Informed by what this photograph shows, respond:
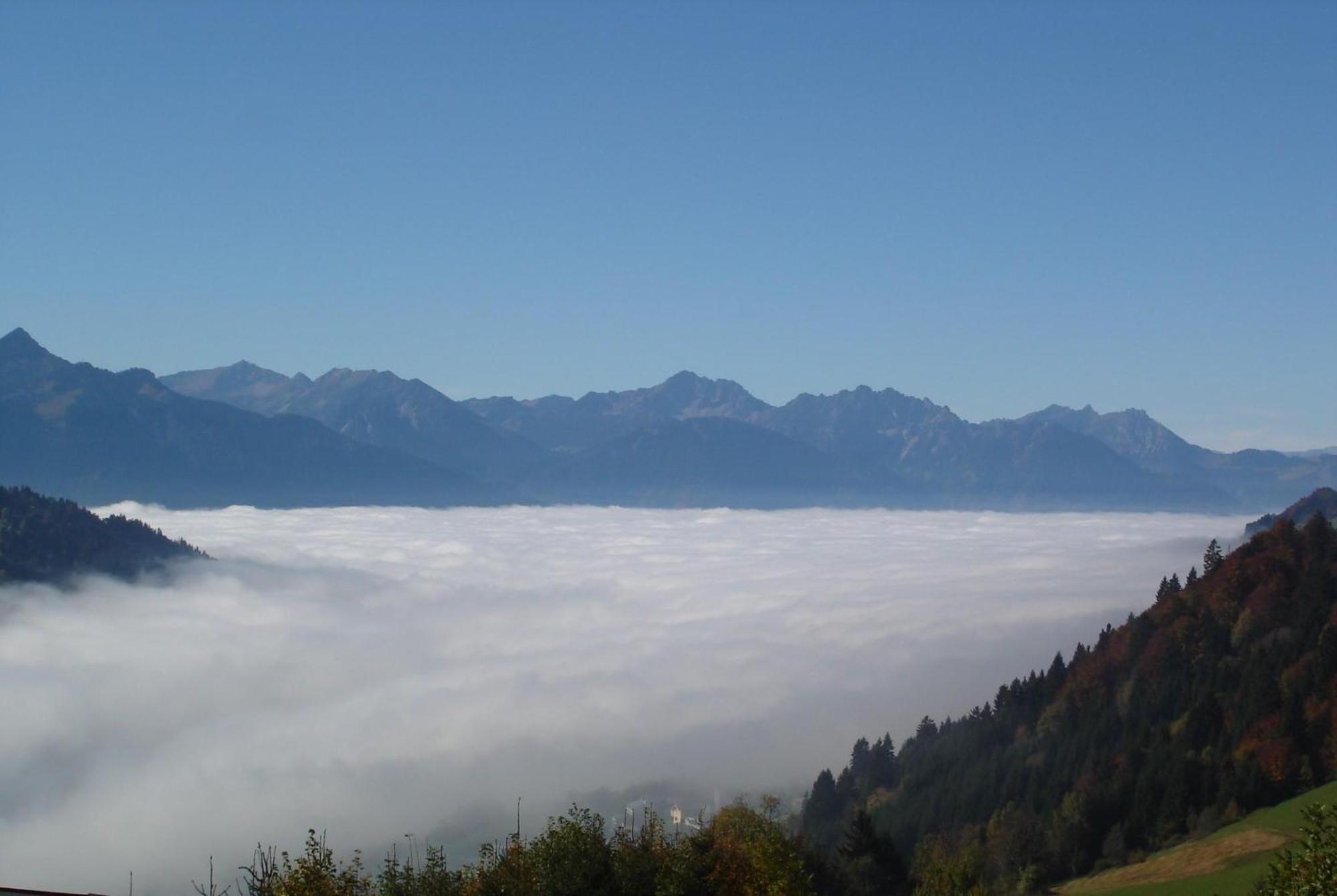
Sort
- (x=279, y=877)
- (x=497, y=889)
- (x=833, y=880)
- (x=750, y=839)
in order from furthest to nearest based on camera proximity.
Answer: (x=833, y=880) → (x=750, y=839) → (x=497, y=889) → (x=279, y=877)

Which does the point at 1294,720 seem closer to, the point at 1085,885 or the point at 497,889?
the point at 1085,885

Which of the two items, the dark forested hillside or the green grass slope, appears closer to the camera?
the green grass slope

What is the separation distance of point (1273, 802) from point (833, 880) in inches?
2788

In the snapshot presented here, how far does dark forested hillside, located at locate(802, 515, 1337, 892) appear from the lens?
433 ft

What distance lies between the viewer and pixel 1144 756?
511 feet

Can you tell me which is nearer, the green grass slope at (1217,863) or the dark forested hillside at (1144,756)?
the green grass slope at (1217,863)

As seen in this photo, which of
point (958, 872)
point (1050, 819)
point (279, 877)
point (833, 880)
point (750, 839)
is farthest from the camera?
point (1050, 819)

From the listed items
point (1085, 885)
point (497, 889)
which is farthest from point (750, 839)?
point (1085, 885)

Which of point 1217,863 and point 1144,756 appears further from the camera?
point 1144,756

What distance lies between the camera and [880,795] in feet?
618

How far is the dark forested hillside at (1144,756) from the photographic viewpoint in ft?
433

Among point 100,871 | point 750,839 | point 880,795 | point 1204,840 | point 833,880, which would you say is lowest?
point 100,871

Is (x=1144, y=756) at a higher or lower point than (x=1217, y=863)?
higher

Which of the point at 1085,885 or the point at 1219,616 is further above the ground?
the point at 1219,616
